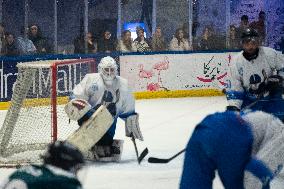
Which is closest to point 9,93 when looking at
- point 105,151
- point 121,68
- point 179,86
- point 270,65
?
point 121,68

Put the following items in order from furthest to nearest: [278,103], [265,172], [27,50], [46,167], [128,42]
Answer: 1. [128,42]
2. [27,50]
3. [278,103]
4. [265,172]
5. [46,167]

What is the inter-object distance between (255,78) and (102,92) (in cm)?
124

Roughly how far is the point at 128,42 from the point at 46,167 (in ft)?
26.7

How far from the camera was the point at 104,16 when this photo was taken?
440 inches

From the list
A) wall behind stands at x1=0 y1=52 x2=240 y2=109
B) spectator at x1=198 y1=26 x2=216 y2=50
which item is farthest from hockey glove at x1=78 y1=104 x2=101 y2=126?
spectator at x1=198 y1=26 x2=216 y2=50

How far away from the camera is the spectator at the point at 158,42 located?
426 inches

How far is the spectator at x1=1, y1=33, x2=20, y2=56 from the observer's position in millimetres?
9438

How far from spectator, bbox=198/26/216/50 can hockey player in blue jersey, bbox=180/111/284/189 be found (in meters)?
8.05

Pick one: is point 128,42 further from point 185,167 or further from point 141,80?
point 185,167

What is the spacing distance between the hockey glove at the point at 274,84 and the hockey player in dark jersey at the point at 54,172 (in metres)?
3.03

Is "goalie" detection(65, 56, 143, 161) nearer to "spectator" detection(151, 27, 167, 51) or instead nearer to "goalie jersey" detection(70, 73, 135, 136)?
"goalie jersey" detection(70, 73, 135, 136)

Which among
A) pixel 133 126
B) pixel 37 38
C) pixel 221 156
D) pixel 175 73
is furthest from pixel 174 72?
pixel 221 156

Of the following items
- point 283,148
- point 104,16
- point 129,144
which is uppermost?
point 104,16

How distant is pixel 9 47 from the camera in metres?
9.49
